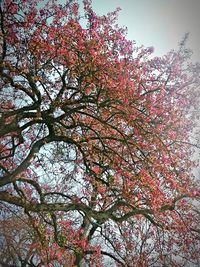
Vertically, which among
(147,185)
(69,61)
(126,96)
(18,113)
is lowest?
(147,185)

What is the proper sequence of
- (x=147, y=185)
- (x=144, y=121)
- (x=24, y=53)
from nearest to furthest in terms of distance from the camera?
(x=147, y=185) → (x=144, y=121) → (x=24, y=53)

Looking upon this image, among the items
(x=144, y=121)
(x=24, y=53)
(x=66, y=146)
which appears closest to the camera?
(x=144, y=121)

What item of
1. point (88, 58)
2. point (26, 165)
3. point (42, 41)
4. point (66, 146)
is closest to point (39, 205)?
point (26, 165)

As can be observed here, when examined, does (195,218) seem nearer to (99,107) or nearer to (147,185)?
(147,185)

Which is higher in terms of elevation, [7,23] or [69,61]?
[7,23]

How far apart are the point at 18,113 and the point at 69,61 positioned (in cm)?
205

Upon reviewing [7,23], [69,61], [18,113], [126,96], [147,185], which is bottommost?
[147,185]

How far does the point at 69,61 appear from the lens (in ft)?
26.9

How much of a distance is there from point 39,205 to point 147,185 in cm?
291

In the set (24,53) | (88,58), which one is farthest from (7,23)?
(88,58)

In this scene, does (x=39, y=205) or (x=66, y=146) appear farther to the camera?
(x=66, y=146)

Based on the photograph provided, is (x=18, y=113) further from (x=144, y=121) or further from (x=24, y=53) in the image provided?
(x=144, y=121)

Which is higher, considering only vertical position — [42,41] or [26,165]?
[42,41]

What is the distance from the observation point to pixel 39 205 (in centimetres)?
770
